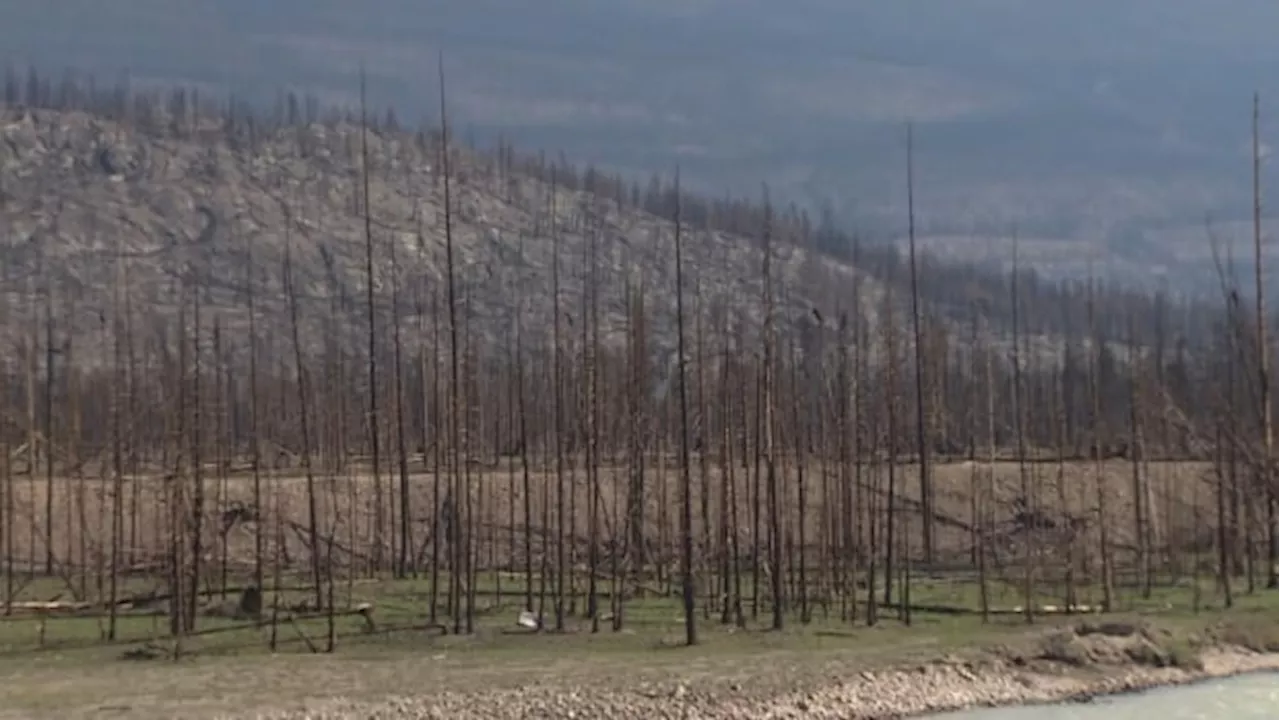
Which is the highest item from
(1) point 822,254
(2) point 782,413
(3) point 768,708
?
(1) point 822,254

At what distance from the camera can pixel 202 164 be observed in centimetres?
17438

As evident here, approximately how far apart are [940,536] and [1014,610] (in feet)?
78.8

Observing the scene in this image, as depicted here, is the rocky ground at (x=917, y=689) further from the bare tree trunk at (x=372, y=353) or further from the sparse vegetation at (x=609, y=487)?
the bare tree trunk at (x=372, y=353)

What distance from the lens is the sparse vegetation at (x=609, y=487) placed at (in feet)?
120

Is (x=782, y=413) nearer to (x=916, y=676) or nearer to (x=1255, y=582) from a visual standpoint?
(x=1255, y=582)

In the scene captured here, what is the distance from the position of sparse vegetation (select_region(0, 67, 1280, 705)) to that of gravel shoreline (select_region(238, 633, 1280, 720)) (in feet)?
1.68

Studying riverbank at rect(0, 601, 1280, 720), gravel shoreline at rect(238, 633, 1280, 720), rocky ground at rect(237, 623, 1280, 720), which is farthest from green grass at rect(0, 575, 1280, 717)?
gravel shoreline at rect(238, 633, 1280, 720)

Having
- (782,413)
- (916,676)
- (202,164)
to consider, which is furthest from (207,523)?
(202,164)

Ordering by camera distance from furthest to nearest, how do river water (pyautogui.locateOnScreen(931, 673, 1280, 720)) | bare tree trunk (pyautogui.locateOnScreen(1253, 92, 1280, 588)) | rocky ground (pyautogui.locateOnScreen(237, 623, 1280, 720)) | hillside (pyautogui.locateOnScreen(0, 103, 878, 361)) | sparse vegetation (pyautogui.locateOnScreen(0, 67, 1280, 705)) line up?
hillside (pyautogui.locateOnScreen(0, 103, 878, 361)) → sparse vegetation (pyautogui.locateOnScreen(0, 67, 1280, 705)) → river water (pyautogui.locateOnScreen(931, 673, 1280, 720)) → rocky ground (pyautogui.locateOnScreen(237, 623, 1280, 720)) → bare tree trunk (pyautogui.locateOnScreen(1253, 92, 1280, 588))

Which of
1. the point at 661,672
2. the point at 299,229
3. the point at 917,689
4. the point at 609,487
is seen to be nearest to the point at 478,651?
the point at 661,672

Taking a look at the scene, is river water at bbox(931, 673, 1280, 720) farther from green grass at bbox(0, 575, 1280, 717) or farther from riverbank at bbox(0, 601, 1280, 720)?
green grass at bbox(0, 575, 1280, 717)

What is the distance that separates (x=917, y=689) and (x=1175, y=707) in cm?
448

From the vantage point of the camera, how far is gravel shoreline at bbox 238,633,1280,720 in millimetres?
27688

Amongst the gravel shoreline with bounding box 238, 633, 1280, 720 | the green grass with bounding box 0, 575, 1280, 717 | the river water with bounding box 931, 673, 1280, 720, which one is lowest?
the river water with bounding box 931, 673, 1280, 720
